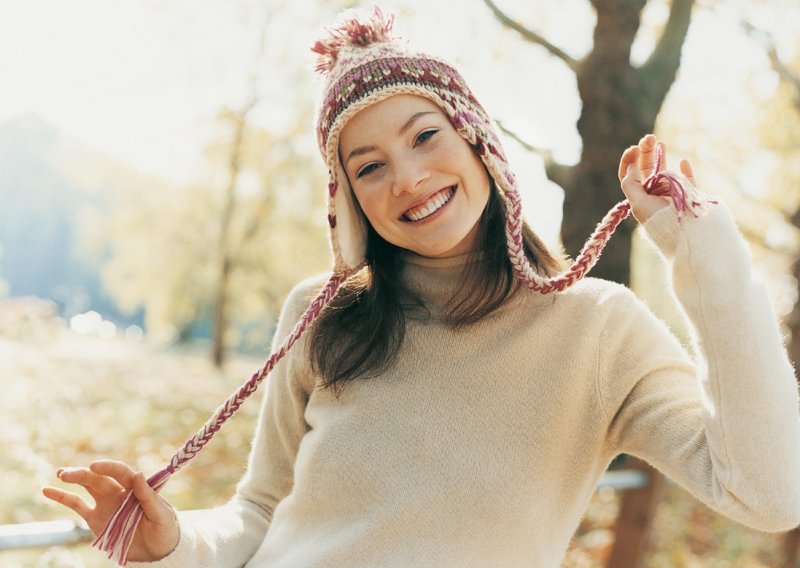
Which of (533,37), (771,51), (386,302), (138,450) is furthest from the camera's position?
(138,450)

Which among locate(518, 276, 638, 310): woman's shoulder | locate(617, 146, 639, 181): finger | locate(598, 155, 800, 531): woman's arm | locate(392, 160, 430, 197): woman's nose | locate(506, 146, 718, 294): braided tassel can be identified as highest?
locate(392, 160, 430, 197): woman's nose

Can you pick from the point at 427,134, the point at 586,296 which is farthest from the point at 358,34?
the point at 586,296

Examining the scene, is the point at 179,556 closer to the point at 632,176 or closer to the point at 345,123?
the point at 345,123

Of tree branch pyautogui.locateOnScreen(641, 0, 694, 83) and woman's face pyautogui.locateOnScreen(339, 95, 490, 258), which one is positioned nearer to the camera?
woman's face pyautogui.locateOnScreen(339, 95, 490, 258)

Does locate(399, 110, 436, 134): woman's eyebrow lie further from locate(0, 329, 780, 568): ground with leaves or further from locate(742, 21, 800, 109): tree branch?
locate(742, 21, 800, 109): tree branch

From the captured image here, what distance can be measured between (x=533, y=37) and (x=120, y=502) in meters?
3.30

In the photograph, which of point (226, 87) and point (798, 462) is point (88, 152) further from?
point (798, 462)

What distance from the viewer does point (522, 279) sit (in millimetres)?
1892

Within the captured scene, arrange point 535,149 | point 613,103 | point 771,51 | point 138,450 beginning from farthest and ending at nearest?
point 138,450
point 771,51
point 535,149
point 613,103

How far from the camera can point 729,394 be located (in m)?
1.46

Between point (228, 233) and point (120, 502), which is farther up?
point (228, 233)

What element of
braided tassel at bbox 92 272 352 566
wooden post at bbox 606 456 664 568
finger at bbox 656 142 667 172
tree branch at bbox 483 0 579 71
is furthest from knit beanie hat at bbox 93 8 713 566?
tree branch at bbox 483 0 579 71

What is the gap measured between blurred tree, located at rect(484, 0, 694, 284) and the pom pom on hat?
2332 millimetres

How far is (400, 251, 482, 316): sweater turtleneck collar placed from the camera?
6.67 ft
